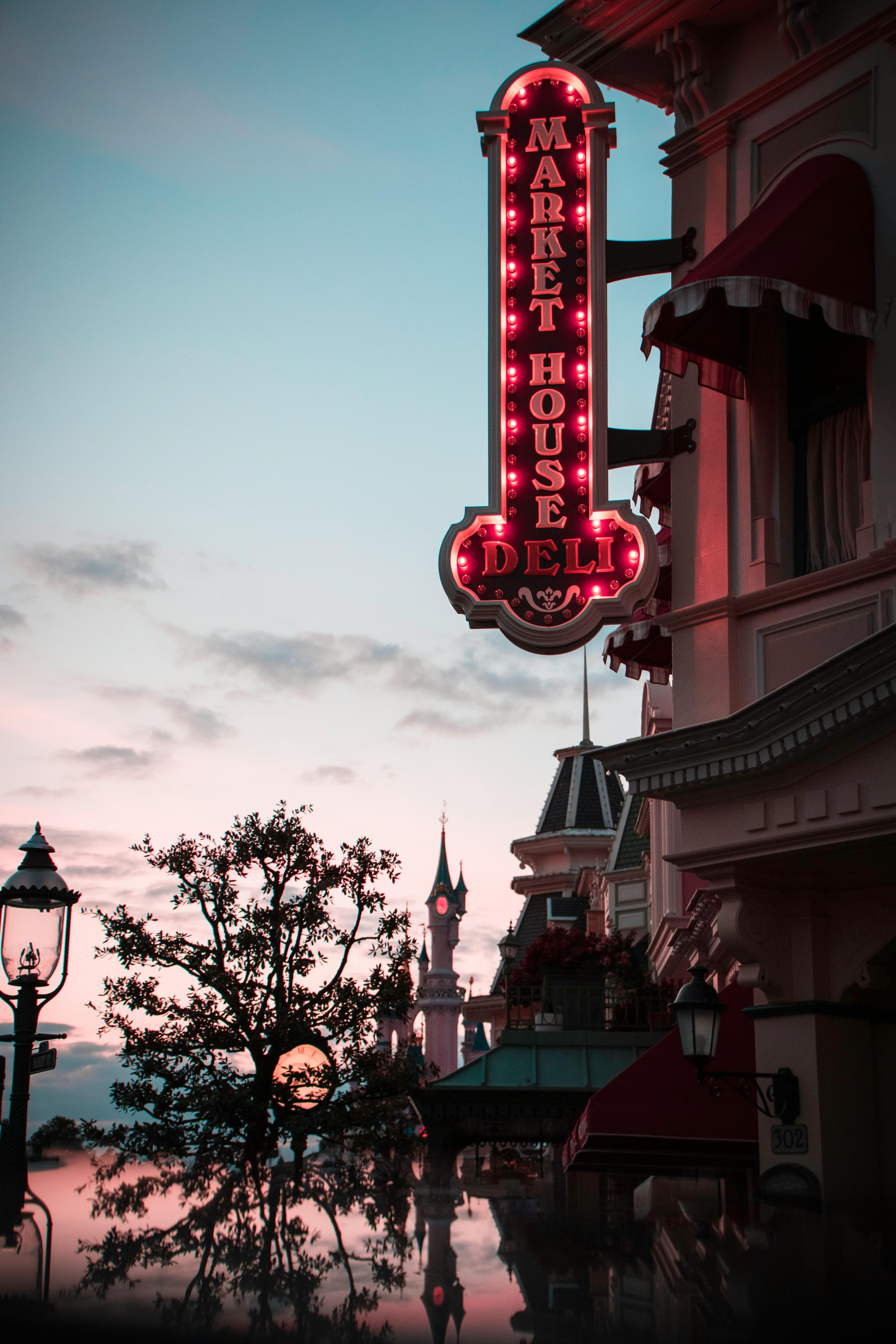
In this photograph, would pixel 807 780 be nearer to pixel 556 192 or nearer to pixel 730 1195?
pixel 730 1195

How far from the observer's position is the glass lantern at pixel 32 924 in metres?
10.1

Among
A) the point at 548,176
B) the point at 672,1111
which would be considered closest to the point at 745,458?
the point at 548,176

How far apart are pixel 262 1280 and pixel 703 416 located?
7.55 m

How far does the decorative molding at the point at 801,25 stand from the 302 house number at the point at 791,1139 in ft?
26.6

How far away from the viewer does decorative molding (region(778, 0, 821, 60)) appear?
391 inches

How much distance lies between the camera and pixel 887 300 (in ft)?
29.6

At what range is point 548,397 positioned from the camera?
10.8 m

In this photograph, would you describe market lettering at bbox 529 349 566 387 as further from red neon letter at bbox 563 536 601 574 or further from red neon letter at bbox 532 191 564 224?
red neon letter at bbox 563 536 601 574

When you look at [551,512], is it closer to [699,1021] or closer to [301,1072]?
[699,1021]

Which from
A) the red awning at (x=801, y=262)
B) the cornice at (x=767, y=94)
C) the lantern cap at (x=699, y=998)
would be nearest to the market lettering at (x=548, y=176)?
the cornice at (x=767, y=94)

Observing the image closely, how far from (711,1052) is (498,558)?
423 cm

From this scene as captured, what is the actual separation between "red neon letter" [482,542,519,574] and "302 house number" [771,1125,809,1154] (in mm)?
4718

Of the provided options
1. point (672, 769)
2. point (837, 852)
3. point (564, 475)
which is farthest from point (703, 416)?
point (837, 852)

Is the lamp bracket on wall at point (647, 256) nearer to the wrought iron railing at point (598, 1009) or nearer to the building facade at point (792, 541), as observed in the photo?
the building facade at point (792, 541)
